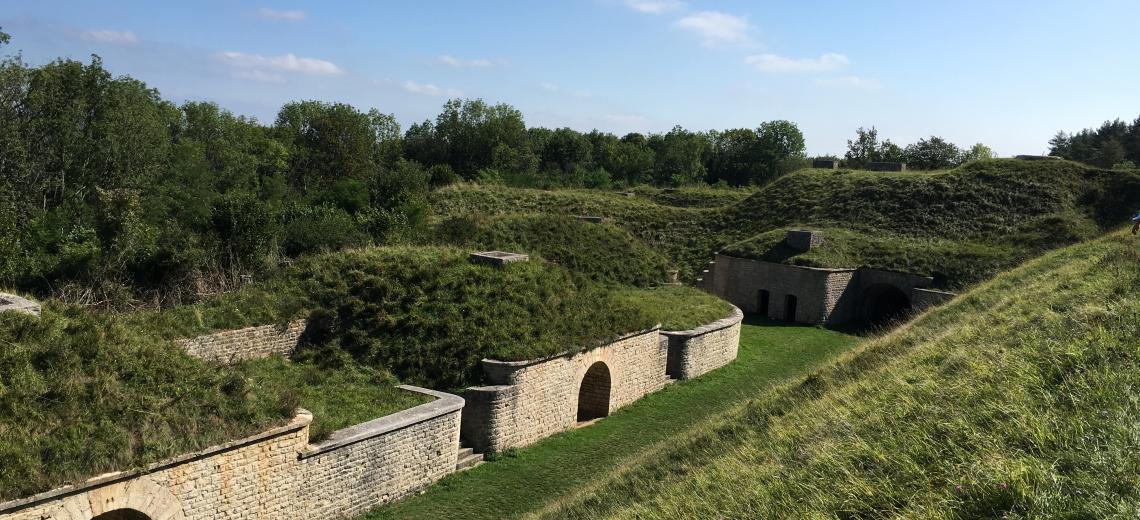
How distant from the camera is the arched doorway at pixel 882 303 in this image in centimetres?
2773

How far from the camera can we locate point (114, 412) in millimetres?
8156

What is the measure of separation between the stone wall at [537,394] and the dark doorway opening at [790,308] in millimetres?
12816

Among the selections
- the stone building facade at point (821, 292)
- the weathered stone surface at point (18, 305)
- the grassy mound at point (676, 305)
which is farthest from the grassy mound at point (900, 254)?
the weathered stone surface at point (18, 305)

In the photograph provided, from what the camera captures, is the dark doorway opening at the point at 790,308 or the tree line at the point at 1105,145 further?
the tree line at the point at 1105,145

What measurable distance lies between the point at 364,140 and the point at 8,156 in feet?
86.8

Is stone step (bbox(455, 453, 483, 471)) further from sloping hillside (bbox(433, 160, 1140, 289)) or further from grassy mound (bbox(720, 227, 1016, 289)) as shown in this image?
sloping hillside (bbox(433, 160, 1140, 289))

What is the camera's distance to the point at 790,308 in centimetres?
2748

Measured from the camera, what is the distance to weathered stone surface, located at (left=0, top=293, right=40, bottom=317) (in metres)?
8.86

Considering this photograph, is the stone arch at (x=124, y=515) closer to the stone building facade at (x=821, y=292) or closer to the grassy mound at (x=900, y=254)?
the stone building facade at (x=821, y=292)

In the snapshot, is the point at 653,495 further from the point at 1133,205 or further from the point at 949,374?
the point at 1133,205

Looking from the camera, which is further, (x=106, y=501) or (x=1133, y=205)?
(x=1133, y=205)

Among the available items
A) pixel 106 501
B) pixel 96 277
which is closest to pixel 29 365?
pixel 106 501

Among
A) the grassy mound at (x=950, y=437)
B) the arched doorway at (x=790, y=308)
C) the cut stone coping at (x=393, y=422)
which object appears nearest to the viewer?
the grassy mound at (x=950, y=437)

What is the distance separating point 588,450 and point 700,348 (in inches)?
241
